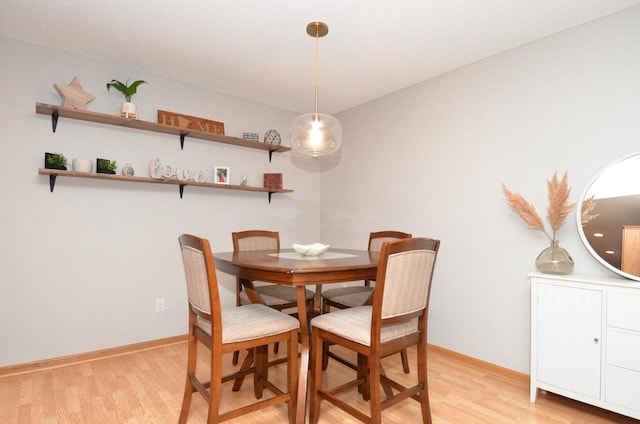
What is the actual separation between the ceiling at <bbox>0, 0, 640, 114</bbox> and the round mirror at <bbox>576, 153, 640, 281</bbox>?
101 centimetres

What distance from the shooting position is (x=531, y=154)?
2.41 meters

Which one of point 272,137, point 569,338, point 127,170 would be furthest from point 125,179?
point 569,338

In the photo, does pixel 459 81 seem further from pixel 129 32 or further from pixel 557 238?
pixel 129 32

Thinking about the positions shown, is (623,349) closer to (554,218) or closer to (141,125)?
(554,218)

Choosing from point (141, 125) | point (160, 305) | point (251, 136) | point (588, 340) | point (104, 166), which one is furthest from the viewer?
point (251, 136)

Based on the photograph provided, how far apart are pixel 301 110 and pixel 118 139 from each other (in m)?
1.99

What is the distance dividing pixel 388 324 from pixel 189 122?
2.63 metres

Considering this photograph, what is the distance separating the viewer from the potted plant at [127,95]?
2.68 metres

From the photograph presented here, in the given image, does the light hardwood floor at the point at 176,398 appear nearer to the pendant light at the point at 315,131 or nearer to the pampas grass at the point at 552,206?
the pampas grass at the point at 552,206

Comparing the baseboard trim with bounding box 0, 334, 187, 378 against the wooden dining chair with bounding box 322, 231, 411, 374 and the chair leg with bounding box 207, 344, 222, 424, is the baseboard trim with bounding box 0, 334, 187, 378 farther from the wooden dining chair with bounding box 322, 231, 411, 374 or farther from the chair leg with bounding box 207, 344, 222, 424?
the chair leg with bounding box 207, 344, 222, 424

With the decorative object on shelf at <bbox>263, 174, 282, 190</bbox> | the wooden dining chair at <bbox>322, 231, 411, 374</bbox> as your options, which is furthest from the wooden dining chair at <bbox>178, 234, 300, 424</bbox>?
the decorative object on shelf at <bbox>263, 174, 282, 190</bbox>

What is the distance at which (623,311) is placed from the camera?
5.83 ft

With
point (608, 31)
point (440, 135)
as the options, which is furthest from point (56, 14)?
point (608, 31)

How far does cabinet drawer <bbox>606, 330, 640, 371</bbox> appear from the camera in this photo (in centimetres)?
173
